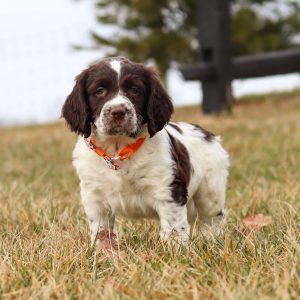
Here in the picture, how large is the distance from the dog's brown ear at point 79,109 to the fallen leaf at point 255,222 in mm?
981

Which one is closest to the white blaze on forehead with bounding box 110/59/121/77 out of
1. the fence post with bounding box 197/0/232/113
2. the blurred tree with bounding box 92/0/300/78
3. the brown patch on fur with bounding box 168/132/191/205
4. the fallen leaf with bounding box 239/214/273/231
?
the brown patch on fur with bounding box 168/132/191/205

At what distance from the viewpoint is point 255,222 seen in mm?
3998

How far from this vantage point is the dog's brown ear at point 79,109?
3693 mm

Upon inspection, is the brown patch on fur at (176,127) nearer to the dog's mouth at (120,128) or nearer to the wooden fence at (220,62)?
the dog's mouth at (120,128)

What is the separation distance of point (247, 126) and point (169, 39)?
1219 centimetres

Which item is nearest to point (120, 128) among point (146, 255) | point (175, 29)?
point (146, 255)

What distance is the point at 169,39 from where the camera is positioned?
20.4 m

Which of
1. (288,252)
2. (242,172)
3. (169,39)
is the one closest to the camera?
(288,252)

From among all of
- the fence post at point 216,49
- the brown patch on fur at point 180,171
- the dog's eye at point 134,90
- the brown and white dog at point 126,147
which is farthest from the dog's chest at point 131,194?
the fence post at point 216,49

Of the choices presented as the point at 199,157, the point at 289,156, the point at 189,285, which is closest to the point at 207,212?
the point at 199,157

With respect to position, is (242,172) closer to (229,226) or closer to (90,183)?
(229,226)

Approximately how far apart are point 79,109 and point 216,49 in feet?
24.1

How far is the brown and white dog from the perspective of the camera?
3.58 meters

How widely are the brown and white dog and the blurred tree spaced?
16649 mm
